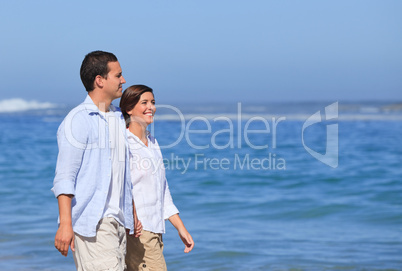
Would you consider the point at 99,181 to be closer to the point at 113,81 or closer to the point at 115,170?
the point at 115,170

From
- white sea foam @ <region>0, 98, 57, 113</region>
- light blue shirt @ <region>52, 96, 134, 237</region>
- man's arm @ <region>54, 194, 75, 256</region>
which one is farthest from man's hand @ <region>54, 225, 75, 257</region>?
white sea foam @ <region>0, 98, 57, 113</region>

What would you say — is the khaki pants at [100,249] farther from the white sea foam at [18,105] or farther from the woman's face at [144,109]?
the white sea foam at [18,105]

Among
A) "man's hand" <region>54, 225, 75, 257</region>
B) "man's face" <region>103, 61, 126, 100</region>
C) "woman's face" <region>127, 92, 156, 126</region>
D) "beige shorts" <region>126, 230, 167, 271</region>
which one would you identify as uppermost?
"man's face" <region>103, 61, 126, 100</region>

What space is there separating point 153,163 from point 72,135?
0.66 m

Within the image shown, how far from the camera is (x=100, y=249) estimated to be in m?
3.10

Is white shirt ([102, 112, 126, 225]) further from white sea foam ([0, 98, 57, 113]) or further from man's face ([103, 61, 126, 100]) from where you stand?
white sea foam ([0, 98, 57, 113])

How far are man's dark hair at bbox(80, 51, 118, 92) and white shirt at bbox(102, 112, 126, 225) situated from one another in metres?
0.21

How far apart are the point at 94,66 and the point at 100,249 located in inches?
36.2

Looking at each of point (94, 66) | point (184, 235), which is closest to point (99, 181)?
point (94, 66)

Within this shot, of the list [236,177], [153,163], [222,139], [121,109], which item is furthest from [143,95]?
[222,139]

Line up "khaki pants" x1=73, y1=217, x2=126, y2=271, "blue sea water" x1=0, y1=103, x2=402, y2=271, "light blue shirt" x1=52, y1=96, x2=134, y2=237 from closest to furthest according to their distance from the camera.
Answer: "light blue shirt" x1=52, y1=96, x2=134, y2=237
"khaki pants" x1=73, y1=217, x2=126, y2=271
"blue sea water" x1=0, y1=103, x2=402, y2=271

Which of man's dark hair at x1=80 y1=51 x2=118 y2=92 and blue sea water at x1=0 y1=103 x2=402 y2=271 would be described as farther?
blue sea water at x1=0 y1=103 x2=402 y2=271

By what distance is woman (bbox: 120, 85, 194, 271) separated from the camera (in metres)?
3.50

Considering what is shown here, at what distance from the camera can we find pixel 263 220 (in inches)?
314
